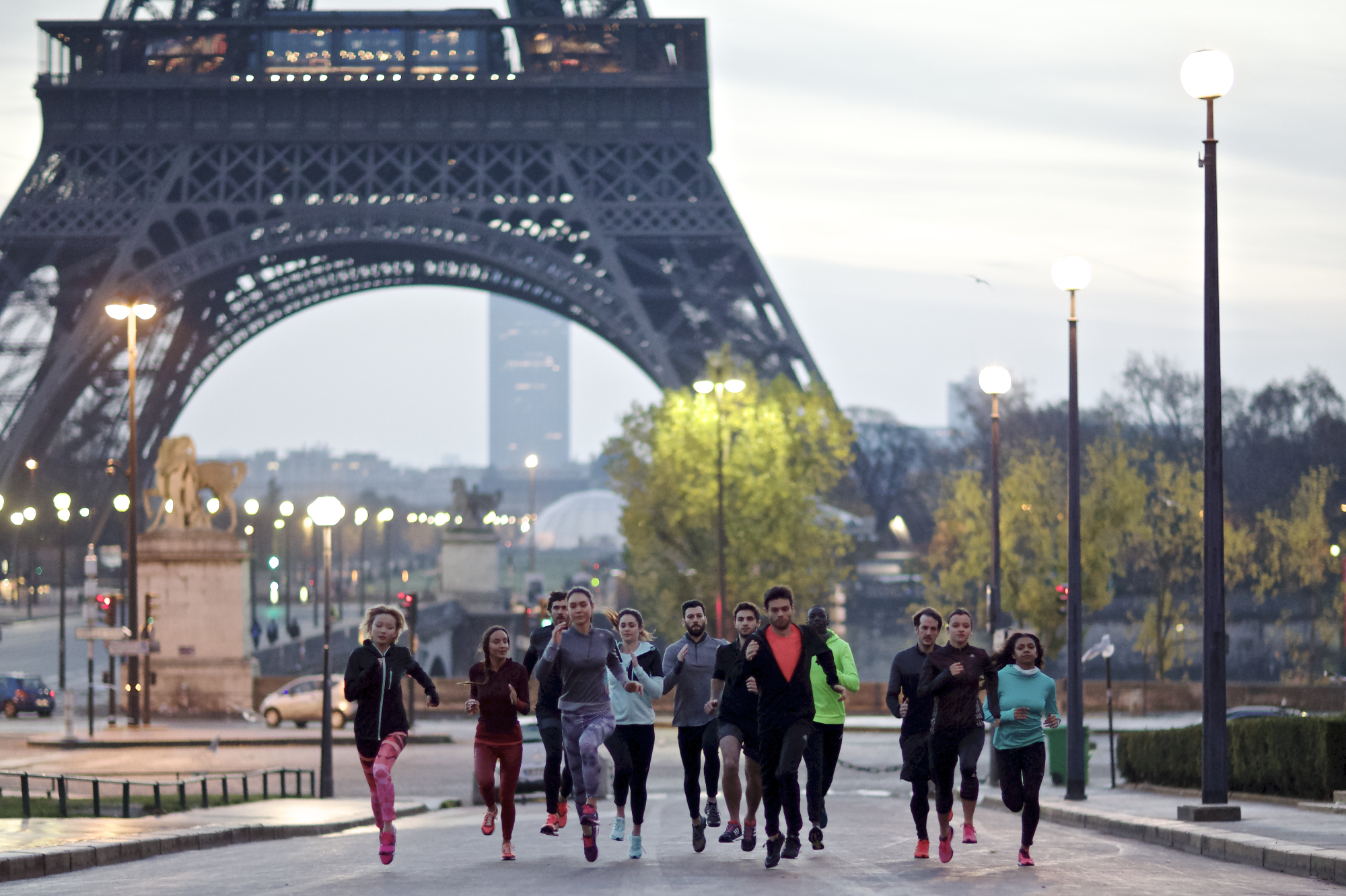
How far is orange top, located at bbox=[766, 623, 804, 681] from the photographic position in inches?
469

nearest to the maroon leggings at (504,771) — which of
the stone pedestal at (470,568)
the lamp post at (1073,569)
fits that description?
the lamp post at (1073,569)

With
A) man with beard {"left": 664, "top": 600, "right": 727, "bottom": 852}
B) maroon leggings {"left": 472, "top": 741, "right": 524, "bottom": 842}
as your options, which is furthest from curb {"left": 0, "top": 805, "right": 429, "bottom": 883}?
man with beard {"left": 664, "top": 600, "right": 727, "bottom": 852}

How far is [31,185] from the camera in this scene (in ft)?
209

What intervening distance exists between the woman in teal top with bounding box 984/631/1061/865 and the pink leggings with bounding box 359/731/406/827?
439cm

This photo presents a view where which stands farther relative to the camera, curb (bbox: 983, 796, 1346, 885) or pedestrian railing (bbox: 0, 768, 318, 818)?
pedestrian railing (bbox: 0, 768, 318, 818)

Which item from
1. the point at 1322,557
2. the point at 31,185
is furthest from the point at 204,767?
the point at 1322,557

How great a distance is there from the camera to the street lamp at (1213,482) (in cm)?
1535

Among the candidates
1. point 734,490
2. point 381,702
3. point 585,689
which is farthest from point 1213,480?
point 734,490

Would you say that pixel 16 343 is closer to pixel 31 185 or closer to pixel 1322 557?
pixel 31 185

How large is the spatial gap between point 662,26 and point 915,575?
3929 cm

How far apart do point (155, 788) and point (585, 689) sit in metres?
8.06

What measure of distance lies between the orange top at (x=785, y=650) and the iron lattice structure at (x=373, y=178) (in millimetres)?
47522

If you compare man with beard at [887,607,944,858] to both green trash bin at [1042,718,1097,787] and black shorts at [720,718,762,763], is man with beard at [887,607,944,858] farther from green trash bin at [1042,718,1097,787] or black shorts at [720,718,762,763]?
green trash bin at [1042,718,1097,787]

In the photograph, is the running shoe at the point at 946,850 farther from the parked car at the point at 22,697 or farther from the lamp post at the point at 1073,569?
the parked car at the point at 22,697
